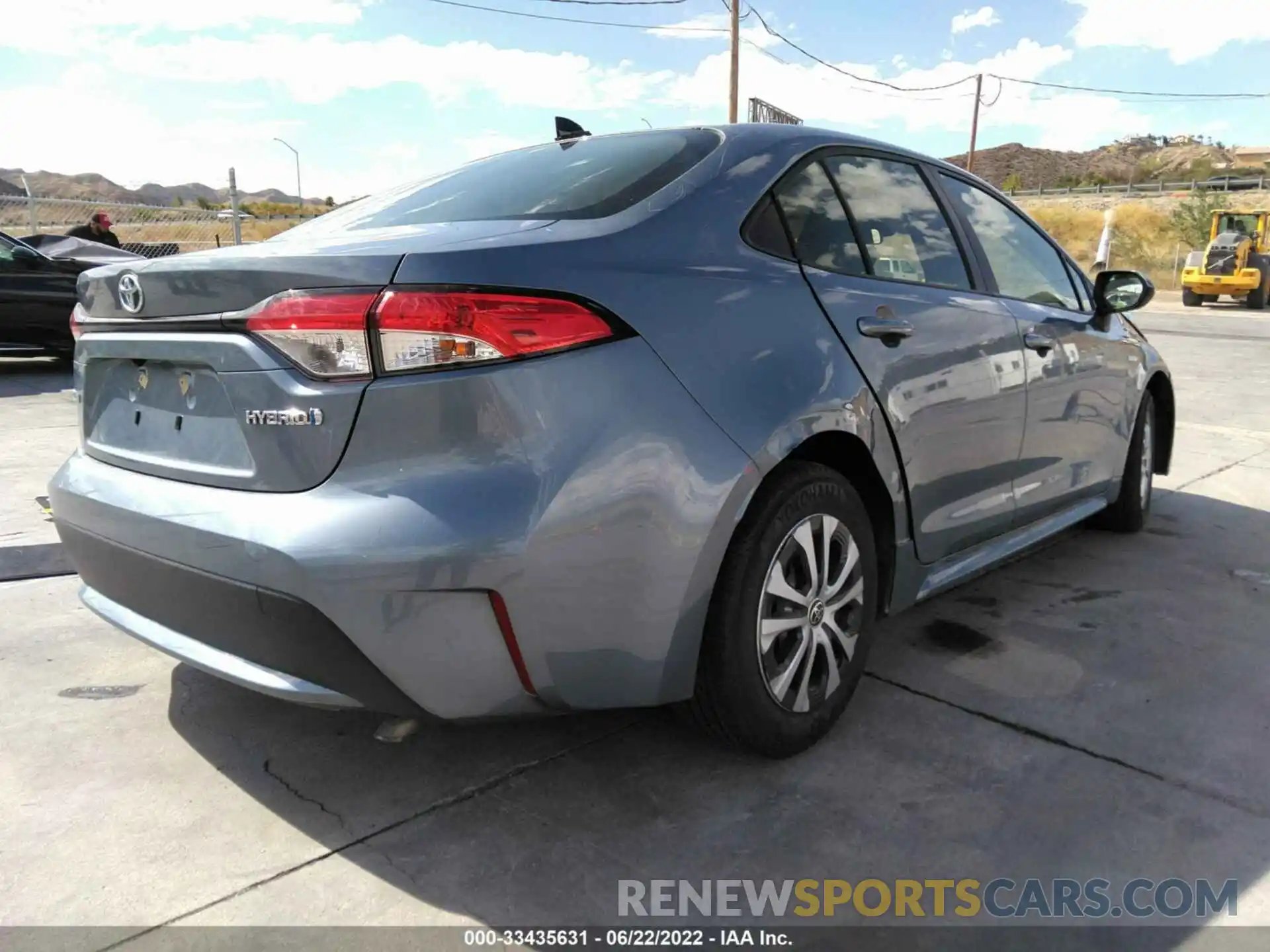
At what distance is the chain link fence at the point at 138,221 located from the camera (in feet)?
54.6

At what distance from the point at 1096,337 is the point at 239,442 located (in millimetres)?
3257

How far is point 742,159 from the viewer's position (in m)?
2.52

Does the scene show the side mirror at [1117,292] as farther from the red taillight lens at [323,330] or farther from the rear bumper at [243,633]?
the rear bumper at [243,633]

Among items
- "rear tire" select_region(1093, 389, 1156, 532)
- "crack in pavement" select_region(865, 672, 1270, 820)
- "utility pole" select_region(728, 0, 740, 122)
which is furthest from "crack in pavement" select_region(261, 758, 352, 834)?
"utility pole" select_region(728, 0, 740, 122)

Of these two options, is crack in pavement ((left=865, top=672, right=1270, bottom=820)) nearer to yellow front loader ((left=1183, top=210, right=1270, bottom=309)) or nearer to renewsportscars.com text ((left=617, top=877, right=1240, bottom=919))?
renewsportscars.com text ((left=617, top=877, right=1240, bottom=919))

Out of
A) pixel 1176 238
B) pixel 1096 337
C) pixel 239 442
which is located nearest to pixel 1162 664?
pixel 1096 337

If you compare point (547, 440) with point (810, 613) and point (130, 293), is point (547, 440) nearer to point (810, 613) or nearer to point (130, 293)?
point (810, 613)

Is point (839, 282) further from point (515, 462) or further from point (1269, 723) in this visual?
point (1269, 723)

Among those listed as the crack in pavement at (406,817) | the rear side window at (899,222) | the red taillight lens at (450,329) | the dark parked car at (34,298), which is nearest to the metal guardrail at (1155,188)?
the dark parked car at (34,298)

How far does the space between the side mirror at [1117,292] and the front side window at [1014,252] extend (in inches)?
5.5

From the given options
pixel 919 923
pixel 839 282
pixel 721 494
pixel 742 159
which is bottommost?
pixel 919 923

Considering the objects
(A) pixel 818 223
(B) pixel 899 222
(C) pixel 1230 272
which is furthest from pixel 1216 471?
(C) pixel 1230 272

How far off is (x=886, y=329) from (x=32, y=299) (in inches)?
363

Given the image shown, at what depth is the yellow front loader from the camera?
77.9 ft
